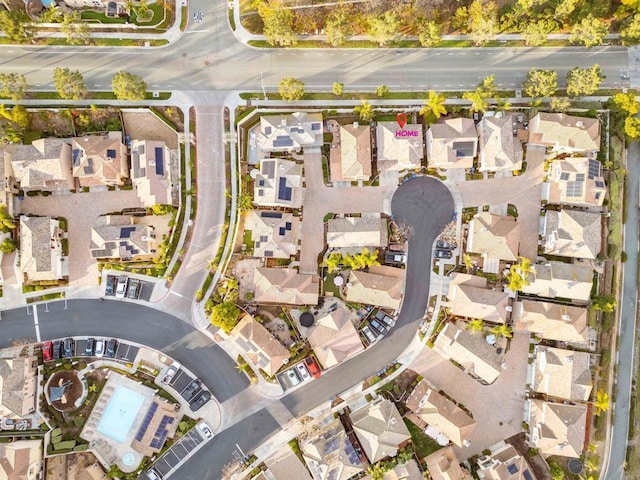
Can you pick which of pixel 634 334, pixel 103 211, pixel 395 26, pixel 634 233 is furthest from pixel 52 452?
pixel 634 233

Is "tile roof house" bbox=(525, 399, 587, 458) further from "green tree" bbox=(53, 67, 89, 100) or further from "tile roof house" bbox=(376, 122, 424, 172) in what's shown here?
"green tree" bbox=(53, 67, 89, 100)

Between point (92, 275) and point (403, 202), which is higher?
point (403, 202)

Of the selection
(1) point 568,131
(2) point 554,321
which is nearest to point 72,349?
(2) point 554,321

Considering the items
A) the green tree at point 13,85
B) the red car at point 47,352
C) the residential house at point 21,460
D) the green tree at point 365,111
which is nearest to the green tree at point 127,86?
the green tree at point 13,85

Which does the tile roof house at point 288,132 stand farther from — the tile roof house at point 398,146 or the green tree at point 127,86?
the green tree at point 127,86

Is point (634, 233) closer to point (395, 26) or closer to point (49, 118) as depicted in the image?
point (395, 26)

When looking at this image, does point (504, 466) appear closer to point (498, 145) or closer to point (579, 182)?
point (579, 182)
